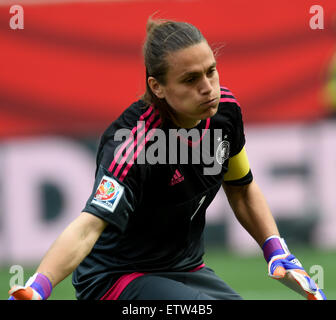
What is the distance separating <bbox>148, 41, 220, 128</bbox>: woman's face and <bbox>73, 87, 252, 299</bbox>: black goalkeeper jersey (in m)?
0.11

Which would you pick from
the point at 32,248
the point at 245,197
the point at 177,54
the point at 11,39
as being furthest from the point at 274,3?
the point at 177,54

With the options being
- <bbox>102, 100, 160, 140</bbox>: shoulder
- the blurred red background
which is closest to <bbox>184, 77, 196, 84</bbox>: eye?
<bbox>102, 100, 160, 140</bbox>: shoulder

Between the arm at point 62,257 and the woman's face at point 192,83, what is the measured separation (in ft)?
2.18

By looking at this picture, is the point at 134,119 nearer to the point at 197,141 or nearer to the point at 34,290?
the point at 197,141

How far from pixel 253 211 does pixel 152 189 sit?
2.54ft

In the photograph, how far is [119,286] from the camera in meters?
3.45

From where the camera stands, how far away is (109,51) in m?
8.57

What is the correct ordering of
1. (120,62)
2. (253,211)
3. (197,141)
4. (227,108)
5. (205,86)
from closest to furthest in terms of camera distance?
(205,86) → (197,141) → (227,108) → (253,211) → (120,62)

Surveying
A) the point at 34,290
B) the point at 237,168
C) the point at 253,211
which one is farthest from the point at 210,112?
the point at 34,290

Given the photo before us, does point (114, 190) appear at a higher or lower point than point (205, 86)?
lower

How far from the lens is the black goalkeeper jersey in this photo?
3221 millimetres

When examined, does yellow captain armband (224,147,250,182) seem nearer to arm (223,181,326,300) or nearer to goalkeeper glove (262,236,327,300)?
arm (223,181,326,300)

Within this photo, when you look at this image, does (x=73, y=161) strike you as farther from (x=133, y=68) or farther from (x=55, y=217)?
(x=133, y=68)
